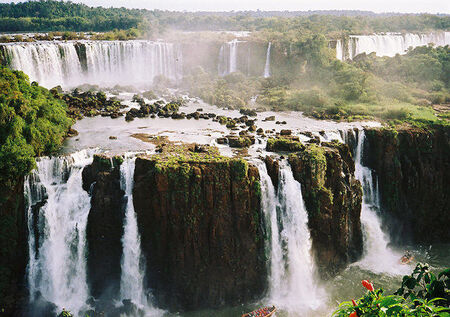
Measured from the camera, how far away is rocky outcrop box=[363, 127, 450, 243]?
25891 mm

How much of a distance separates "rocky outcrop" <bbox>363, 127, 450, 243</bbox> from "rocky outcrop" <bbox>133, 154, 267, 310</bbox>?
33.9ft

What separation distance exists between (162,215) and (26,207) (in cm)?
654

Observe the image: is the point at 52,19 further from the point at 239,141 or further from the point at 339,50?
the point at 239,141

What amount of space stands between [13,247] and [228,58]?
36.7 meters

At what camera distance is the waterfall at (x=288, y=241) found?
809 inches

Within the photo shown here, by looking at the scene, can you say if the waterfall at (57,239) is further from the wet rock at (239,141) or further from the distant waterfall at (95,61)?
the distant waterfall at (95,61)

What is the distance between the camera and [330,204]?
71.1ft

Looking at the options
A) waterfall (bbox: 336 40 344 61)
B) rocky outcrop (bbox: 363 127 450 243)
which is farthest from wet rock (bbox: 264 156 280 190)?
waterfall (bbox: 336 40 344 61)

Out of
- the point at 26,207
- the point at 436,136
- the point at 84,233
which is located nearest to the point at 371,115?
the point at 436,136

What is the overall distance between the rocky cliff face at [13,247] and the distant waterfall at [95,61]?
20393 mm

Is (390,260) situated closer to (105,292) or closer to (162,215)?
(162,215)

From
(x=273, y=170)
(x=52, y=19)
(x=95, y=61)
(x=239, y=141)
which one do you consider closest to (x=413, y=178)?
Answer: (x=273, y=170)

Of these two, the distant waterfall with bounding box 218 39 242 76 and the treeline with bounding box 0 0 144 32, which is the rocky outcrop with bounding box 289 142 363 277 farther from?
the treeline with bounding box 0 0 144 32

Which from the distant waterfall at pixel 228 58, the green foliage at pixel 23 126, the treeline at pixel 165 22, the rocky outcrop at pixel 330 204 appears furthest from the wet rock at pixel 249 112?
the treeline at pixel 165 22
